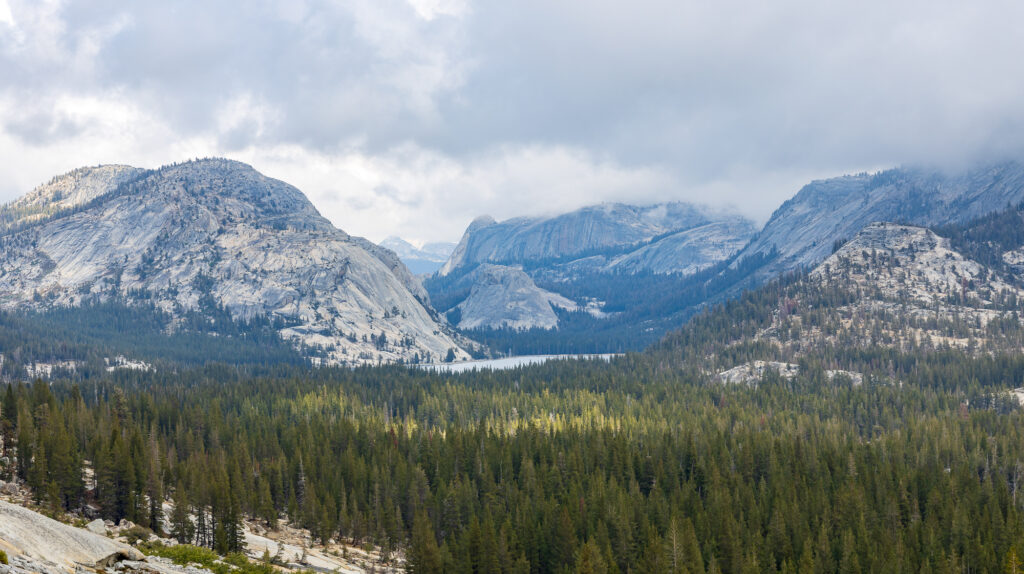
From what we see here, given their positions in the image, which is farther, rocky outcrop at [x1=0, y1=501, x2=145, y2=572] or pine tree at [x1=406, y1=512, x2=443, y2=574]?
pine tree at [x1=406, y1=512, x2=443, y2=574]

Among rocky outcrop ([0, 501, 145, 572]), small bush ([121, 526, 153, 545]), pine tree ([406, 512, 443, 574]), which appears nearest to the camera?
rocky outcrop ([0, 501, 145, 572])

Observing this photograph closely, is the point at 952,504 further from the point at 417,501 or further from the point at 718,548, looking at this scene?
the point at 417,501

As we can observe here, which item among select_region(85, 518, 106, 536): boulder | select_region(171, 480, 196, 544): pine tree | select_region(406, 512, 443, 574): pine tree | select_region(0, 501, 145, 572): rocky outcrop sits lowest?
select_region(406, 512, 443, 574): pine tree

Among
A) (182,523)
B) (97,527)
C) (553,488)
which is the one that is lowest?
(553,488)

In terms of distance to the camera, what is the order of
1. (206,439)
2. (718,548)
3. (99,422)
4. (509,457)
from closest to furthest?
(718,548) < (99,422) < (509,457) < (206,439)

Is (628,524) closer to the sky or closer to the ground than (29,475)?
closer to the ground

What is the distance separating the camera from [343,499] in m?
121

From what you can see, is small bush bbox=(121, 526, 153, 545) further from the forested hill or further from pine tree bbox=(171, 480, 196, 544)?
the forested hill

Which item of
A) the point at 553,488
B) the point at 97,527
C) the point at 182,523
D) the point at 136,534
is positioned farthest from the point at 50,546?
the point at 553,488

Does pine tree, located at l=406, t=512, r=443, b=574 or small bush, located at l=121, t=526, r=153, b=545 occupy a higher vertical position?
small bush, located at l=121, t=526, r=153, b=545

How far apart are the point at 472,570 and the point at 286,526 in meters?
34.0

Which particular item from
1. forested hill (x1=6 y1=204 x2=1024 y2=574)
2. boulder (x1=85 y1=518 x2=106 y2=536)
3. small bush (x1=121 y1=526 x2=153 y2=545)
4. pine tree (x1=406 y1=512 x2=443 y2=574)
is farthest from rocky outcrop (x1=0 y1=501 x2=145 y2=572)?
pine tree (x1=406 y1=512 x2=443 y2=574)

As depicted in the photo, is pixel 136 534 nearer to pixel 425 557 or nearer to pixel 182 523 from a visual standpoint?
pixel 182 523

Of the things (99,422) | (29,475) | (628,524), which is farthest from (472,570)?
(99,422)
